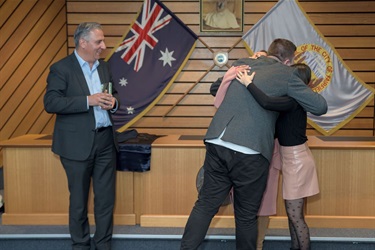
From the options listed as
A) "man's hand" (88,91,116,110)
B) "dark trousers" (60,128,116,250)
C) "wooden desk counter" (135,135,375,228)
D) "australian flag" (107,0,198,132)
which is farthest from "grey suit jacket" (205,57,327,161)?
"australian flag" (107,0,198,132)

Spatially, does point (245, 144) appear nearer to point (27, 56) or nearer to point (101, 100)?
point (101, 100)

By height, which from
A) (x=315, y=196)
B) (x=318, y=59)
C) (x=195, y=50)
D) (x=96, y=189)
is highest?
(x=195, y=50)

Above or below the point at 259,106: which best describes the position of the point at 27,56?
above

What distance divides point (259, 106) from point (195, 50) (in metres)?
2.66

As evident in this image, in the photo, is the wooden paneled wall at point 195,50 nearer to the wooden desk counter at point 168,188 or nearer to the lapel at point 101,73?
the wooden desk counter at point 168,188

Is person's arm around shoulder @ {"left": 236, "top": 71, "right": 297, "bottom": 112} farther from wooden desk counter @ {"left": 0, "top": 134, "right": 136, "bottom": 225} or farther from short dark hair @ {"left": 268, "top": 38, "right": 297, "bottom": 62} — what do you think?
wooden desk counter @ {"left": 0, "top": 134, "right": 136, "bottom": 225}

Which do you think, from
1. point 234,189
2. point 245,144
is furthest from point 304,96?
point 234,189

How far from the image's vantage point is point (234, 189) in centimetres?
230

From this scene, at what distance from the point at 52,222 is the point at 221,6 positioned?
2.76 m

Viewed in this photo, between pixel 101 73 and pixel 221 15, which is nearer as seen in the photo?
pixel 101 73

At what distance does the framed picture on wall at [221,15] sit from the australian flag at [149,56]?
0.76 feet

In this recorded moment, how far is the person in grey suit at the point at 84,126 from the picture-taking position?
8.31 ft

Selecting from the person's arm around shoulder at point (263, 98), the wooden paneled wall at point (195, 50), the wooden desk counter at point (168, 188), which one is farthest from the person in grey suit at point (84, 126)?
the wooden paneled wall at point (195, 50)

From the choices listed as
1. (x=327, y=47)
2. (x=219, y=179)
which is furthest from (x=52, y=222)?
(x=327, y=47)
